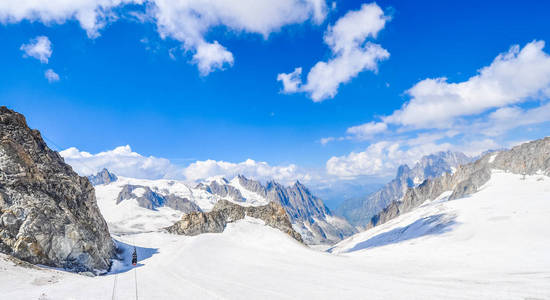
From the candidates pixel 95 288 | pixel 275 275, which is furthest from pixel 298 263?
pixel 95 288

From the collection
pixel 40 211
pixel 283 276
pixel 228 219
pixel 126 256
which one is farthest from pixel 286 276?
pixel 228 219

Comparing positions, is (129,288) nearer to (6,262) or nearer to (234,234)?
(6,262)

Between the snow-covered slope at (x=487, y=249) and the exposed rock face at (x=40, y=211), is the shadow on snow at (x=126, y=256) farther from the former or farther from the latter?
the snow-covered slope at (x=487, y=249)

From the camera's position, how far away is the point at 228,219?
71688 millimetres

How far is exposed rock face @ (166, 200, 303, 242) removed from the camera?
67.7 metres

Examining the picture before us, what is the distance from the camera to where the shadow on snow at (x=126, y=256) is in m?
34.6

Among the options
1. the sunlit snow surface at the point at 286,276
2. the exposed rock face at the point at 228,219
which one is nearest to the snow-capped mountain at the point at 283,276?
the sunlit snow surface at the point at 286,276

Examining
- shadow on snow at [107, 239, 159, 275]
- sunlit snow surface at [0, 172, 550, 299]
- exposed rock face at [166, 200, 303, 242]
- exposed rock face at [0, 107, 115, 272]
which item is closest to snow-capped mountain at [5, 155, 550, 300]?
sunlit snow surface at [0, 172, 550, 299]

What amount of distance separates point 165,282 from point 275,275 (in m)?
9.35

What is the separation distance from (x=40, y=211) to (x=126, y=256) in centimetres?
1721

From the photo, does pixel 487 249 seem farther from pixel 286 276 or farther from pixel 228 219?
pixel 228 219

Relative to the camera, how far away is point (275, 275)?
981 inches

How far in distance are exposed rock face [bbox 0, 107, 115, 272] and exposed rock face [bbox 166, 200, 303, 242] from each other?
3099cm

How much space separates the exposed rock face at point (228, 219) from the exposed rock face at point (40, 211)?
3099 centimetres
